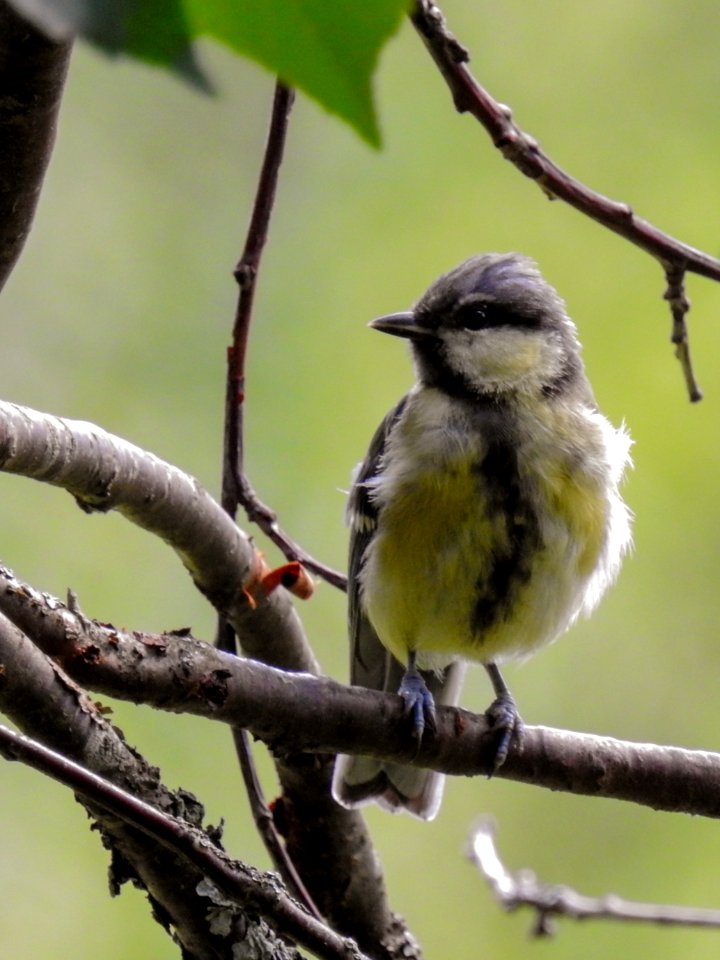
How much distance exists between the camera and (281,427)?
6250mm

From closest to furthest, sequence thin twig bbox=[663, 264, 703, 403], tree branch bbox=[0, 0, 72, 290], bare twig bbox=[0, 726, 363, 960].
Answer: bare twig bbox=[0, 726, 363, 960]
tree branch bbox=[0, 0, 72, 290]
thin twig bbox=[663, 264, 703, 403]

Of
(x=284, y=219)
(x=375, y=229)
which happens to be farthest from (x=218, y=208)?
(x=375, y=229)

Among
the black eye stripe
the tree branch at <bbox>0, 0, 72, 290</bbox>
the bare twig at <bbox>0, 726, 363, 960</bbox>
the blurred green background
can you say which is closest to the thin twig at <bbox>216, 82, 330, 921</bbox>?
the tree branch at <bbox>0, 0, 72, 290</bbox>

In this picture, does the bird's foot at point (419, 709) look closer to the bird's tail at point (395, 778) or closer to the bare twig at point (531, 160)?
the bird's tail at point (395, 778)

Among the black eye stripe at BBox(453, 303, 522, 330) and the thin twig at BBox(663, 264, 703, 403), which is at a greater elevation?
the black eye stripe at BBox(453, 303, 522, 330)

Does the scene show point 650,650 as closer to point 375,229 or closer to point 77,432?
point 375,229

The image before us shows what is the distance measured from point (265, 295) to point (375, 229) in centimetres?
77

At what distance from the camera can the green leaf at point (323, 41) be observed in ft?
1.82

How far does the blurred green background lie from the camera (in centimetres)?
598

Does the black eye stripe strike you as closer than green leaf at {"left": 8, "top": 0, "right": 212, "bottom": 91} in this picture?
No

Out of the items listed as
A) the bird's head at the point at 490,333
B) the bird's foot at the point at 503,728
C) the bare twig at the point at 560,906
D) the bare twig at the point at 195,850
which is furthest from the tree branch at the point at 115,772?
the bird's head at the point at 490,333

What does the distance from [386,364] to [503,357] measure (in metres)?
2.75

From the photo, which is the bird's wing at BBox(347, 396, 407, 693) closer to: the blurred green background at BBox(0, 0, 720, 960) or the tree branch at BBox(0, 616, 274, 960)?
the tree branch at BBox(0, 616, 274, 960)

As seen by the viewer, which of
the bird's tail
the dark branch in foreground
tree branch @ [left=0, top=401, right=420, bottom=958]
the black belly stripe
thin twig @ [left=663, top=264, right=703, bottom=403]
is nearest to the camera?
the dark branch in foreground
